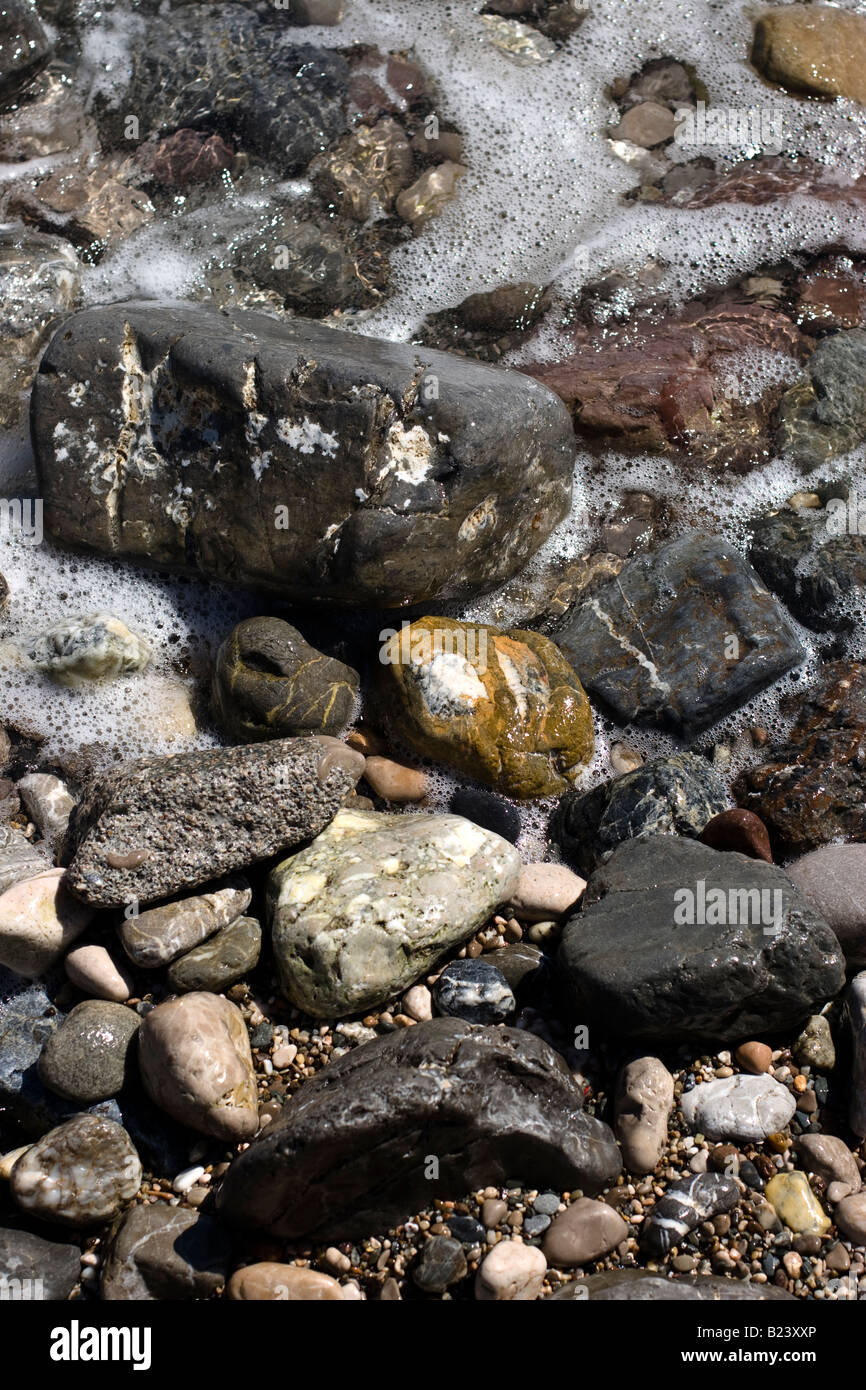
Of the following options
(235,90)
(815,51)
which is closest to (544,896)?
(235,90)

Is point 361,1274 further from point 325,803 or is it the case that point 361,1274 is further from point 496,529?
point 496,529

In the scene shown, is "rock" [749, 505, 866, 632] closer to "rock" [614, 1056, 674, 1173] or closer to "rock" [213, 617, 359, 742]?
"rock" [213, 617, 359, 742]

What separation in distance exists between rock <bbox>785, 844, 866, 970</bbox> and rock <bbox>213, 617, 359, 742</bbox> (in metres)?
2.04

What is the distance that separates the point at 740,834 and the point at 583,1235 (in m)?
1.65

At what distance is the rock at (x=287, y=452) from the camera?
4.36m

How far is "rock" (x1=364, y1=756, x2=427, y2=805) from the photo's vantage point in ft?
14.6

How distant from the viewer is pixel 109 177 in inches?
246

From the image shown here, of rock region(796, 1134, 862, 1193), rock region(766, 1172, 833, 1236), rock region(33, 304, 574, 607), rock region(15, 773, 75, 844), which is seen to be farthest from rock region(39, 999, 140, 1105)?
rock region(796, 1134, 862, 1193)

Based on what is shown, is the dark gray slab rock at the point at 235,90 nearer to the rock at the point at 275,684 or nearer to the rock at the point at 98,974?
the rock at the point at 275,684

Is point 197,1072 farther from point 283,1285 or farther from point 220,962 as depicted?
point 283,1285

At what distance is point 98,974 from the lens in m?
3.76

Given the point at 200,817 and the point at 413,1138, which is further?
the point at 200,817

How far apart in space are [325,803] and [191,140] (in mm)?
4642

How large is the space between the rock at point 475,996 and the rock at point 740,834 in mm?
1060
